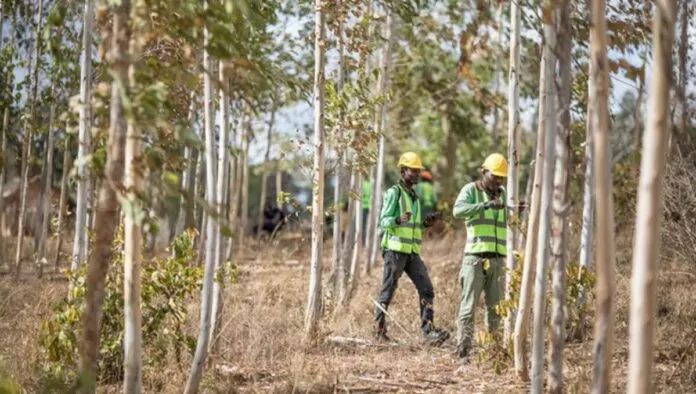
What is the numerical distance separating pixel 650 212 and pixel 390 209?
5.49 meters

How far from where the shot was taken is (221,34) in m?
4.70

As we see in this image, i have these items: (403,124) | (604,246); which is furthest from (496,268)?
(403,124)

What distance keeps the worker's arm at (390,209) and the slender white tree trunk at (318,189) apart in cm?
68

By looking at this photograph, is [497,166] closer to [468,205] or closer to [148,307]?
[468,205]

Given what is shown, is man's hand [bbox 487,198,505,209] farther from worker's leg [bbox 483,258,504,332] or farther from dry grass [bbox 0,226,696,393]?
dry grass [bbox 0,226,696,393]

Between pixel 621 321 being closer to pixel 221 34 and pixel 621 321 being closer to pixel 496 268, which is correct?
pixel 496 268

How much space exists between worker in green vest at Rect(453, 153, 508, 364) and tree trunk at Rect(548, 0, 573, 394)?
244 cm

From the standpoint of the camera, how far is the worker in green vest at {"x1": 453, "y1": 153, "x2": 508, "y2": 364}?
8289 millimetres

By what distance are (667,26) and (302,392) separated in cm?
374

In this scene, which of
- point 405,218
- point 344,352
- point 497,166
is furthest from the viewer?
point 405,218

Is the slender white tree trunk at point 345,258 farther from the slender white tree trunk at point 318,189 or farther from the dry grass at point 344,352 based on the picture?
the slender white tree trunk at point 318,189

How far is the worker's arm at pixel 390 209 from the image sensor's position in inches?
368

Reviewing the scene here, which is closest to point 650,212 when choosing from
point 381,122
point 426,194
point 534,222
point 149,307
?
point 534,222

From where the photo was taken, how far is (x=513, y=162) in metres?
7.74
